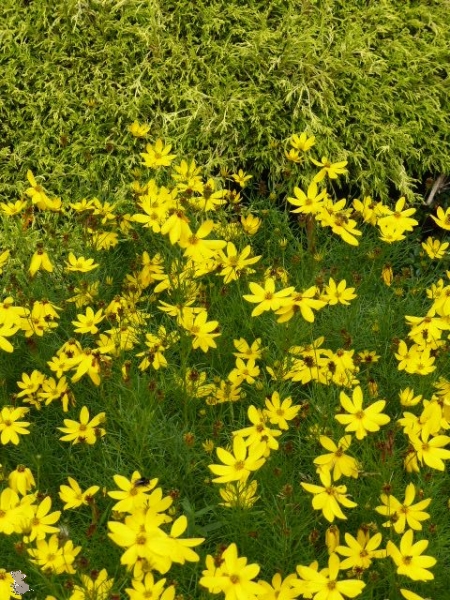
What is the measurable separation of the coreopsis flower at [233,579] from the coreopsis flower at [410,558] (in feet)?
0.87

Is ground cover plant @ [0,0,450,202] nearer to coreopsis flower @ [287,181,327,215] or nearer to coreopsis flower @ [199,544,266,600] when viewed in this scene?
coreopsis flower @ [287,181,327,215]

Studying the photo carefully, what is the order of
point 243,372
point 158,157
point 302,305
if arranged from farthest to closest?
1. point 158,157
2. point 243,372
3. point 302,305

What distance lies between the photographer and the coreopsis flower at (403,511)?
1.50m

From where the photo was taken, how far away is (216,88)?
2.87m

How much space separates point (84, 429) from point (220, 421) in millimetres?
306

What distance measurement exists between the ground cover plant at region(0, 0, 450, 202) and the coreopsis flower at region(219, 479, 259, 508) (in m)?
1.45

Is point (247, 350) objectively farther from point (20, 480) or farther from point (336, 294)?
point (20, 480)

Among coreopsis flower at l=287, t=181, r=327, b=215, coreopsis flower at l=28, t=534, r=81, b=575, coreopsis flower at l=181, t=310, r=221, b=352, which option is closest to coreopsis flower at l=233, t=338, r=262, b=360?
coreopsis flower at l=181, t=310, r=221, b=352

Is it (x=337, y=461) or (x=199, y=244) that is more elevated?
(x=199, y=244)

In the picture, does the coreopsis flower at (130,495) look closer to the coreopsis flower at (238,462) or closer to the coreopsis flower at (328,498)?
the coreopsis flower at (238,462)

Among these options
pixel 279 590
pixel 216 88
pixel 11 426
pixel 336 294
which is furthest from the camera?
pixel 216 88

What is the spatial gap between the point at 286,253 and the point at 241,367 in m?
0.83

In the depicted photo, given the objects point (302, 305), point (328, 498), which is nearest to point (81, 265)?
point (302, 305)

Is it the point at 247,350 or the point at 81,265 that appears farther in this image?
the point at 81,265
